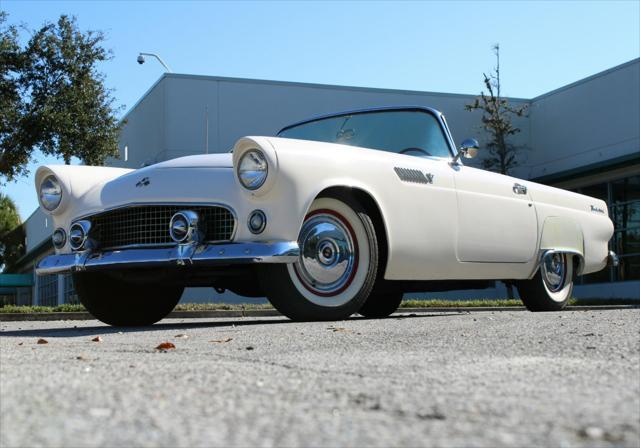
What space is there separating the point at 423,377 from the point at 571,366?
604 mm

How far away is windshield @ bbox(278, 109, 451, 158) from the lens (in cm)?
670

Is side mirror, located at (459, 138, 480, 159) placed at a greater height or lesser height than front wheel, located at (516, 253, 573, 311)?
greater

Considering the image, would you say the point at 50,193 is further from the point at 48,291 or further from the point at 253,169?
A: the point at 48,291

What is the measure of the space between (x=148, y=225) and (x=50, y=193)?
111 cm

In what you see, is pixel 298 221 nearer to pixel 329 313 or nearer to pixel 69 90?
pixel 329 313

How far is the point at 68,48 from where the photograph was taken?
2167 cm

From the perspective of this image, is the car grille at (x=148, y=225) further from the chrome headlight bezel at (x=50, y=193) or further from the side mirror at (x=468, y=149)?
the side mirror at (x=468, y=149)

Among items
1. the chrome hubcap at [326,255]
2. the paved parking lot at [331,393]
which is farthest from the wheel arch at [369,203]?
the paved parking lot at [331,393]

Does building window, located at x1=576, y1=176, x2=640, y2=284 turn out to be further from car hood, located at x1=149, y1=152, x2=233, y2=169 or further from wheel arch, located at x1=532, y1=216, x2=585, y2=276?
car hood, located at x1=149, y1=152, x2=233, y2=169

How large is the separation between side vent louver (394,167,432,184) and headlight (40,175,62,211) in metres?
2.42

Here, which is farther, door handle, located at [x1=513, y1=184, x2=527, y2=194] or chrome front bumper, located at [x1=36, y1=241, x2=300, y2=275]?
door handle, located at [x1=513, y1=184, x2=527, y2=194]

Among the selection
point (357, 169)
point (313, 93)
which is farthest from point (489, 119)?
point (357, 169)

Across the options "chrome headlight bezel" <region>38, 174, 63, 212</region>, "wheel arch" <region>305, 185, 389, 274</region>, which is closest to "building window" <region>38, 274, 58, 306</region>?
"chrome headlight bezel" <region>38, 174, 63, 212</region>

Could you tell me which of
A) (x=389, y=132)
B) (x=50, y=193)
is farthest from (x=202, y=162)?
(x=389, y=132)
